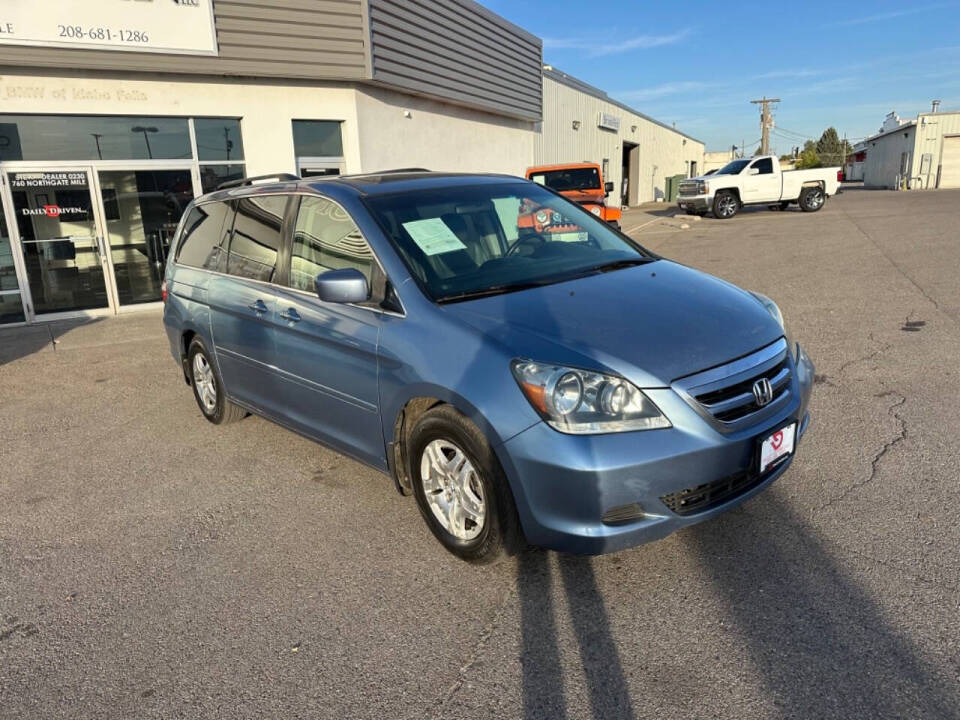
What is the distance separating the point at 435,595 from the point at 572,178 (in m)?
15.8

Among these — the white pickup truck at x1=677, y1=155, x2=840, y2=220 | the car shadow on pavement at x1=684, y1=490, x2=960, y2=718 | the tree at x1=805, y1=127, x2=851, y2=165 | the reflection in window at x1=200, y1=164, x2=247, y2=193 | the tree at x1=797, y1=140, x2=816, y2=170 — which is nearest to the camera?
the car shadow on pavement at x1=684, y1=490, x2=960, y2=718

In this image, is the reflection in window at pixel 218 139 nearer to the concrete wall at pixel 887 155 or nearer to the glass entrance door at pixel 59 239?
the glass entrance door at pixel 59 239

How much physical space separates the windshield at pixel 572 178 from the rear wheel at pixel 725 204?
9.77m

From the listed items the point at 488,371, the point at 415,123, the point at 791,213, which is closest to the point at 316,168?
the point at 415,123

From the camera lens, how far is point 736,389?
299cm

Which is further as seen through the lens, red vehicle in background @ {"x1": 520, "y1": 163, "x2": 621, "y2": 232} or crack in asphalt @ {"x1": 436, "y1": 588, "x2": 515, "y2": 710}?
red vehicle in background @ {"x1": 520, "y1": 163, "x2": 621, "y2": 232}

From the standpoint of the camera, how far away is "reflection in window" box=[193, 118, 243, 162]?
11.2 metres

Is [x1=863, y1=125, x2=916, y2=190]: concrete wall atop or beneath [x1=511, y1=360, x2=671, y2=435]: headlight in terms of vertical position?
atop

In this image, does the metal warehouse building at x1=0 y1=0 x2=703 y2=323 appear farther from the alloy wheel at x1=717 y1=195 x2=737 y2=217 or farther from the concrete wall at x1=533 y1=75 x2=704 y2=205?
the alloy wheel at x1=717 y1=195 x2=737 y2=217

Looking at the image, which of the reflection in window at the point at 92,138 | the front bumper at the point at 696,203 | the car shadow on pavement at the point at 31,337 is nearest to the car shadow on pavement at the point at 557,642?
the car shadow on pavement at the point at 31,337

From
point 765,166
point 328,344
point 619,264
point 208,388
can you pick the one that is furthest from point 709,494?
point 765,166

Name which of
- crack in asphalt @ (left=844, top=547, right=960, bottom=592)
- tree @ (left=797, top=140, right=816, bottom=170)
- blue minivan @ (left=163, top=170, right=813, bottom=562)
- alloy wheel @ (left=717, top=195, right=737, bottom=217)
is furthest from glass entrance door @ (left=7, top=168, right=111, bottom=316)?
tree @ (left=797, top=140, right=816, bottom=170)

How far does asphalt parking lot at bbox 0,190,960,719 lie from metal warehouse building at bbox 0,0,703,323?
645 centimetres

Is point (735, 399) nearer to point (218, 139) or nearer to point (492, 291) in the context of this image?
point (492, 291)
